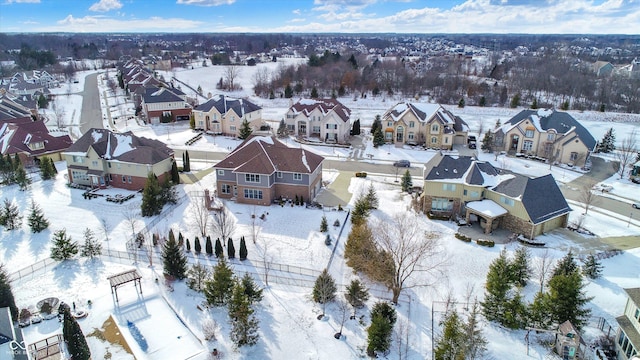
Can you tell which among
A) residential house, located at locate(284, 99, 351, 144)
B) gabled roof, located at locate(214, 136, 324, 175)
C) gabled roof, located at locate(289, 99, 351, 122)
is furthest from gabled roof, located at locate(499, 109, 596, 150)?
gabled roof, located at locate(214, 136, 324, 175)

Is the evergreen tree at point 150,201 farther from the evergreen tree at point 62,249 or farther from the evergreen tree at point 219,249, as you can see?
the evergreen tree at point 219,249

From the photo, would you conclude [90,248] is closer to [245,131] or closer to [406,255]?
[406,255]

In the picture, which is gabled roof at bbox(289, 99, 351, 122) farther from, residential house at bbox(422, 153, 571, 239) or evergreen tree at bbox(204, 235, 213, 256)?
evergreen tree at bbox(204, 235, 213, 256)

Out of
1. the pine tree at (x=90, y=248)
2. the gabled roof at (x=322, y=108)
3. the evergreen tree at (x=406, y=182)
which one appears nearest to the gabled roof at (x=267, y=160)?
the evergreen tree at (x=406, y=182)

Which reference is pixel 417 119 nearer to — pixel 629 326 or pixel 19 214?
pixel 629 326

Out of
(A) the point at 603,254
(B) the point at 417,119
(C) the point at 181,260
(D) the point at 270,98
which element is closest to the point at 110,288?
(C) the point at 181,260

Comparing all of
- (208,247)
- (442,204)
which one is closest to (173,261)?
(208,247)
